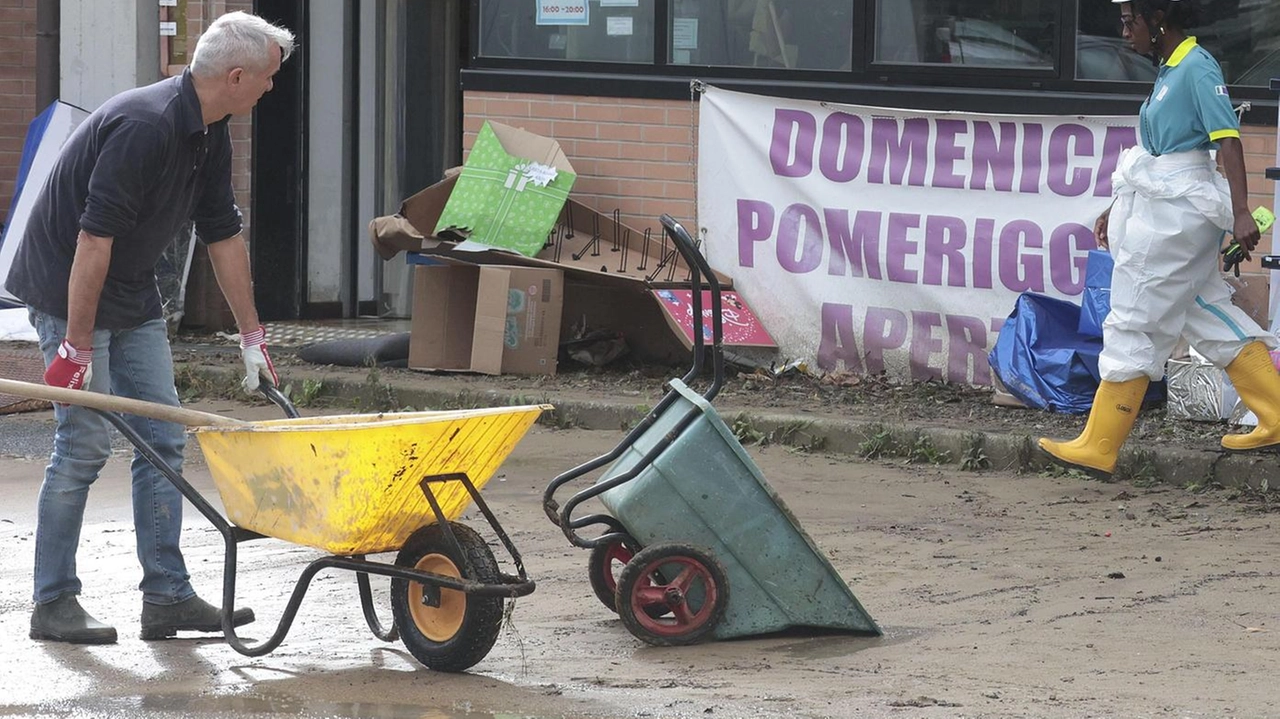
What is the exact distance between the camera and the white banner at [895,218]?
8.12 m

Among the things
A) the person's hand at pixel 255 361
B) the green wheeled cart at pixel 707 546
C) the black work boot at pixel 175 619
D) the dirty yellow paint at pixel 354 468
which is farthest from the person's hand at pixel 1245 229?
the black work boot at pixel 175 619

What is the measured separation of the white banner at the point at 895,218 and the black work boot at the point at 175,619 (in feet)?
14.3

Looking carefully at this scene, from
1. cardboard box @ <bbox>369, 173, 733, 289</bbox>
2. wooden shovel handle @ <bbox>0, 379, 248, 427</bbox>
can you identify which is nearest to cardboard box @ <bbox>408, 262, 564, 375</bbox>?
cardboard box @ <bbox>369, 173, 733, 289</bbox>

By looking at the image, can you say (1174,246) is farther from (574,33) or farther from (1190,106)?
(574,33)

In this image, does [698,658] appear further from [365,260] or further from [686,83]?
[365,260]

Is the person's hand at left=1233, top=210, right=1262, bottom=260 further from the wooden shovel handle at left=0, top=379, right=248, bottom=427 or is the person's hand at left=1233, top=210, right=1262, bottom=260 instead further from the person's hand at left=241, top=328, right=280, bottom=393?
the wooden shovel handle at left=0, top=379, right=248, bottom=427

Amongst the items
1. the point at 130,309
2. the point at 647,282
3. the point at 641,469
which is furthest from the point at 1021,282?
the point at 130,309

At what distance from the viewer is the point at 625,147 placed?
9.16m

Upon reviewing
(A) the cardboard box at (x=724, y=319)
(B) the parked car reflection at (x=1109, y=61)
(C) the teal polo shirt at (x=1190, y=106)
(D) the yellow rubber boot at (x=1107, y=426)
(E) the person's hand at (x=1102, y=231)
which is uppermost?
(B) the parked car reflection at (x=1109, y=61)

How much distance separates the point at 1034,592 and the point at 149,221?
271 cm

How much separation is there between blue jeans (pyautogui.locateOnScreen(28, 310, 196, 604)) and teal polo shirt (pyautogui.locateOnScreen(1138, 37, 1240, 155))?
366 centimetres

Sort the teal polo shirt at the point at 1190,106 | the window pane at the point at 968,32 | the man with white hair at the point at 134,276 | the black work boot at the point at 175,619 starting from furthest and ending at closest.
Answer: the window pane at the point at 968,32 < the teal polo shirt at the point at 1190,106 < the black work boot at the point at 175,619 < the man with white hair at the point at 134,276

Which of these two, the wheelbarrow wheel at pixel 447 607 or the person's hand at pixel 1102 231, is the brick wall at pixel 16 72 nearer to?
the person's hand at pixel 1102 231

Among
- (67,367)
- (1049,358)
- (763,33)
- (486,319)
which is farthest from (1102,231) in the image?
(67,367)
